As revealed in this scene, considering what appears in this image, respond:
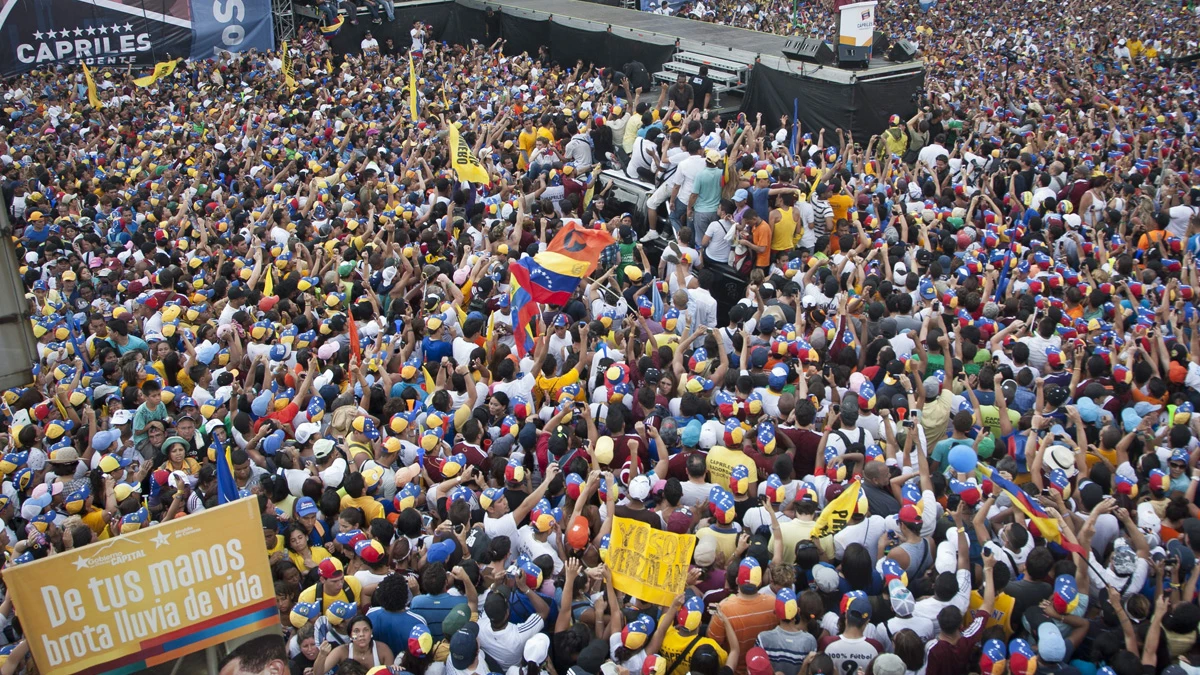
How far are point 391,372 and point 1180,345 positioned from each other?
5900mm

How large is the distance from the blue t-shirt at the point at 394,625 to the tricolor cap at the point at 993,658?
263cm

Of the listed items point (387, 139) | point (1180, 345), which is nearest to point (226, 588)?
point (1180, 345)

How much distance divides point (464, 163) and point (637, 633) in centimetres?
722

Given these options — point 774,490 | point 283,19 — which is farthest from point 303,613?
point 283,19

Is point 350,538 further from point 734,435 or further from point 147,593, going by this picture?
point 734,435

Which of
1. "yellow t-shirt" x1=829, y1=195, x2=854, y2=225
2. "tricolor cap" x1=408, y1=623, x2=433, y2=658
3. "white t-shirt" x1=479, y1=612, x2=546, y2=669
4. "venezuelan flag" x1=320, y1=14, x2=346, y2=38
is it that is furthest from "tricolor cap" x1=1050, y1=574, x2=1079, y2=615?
"venezuelan flag" x1=320, y1=14, x2=346, y2=38

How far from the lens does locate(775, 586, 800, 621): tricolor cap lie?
191 inches

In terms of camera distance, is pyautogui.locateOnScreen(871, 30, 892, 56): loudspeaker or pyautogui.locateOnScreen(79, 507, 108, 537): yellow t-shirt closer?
pyautogui.locateOnScreen(79, 507, 108, 537): yellow t-shirt

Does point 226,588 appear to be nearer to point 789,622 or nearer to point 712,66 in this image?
point 789,622

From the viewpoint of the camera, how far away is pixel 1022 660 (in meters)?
4.53

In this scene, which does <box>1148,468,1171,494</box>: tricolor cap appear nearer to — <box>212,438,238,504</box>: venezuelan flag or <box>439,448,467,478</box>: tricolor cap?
<box>439,448,467,478</box>: tricolor cap

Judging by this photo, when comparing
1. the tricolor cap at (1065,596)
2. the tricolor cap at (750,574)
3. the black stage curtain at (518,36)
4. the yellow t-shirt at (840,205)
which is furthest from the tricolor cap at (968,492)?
the black stage curtain at (518,36)

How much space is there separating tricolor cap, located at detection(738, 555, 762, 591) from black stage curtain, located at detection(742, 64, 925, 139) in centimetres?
1075

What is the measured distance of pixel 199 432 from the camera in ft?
23.2
